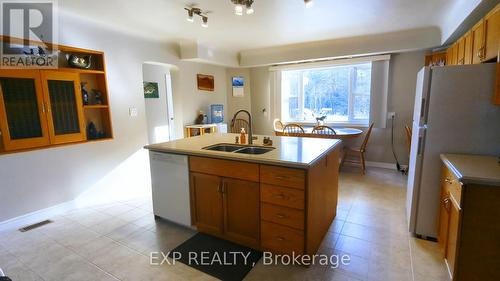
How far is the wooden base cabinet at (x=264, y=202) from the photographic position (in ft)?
5.99

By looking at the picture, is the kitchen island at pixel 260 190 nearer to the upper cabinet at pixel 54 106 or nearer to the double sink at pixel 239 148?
the double sink at pixel 239 148

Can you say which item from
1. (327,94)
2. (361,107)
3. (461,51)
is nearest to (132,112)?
(327,94)

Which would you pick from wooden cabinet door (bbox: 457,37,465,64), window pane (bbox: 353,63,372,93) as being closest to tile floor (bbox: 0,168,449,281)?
wooden cabinet door (bbox: 457,37,465,64)

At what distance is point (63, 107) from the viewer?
9.54ft

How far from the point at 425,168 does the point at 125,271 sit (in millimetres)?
2664

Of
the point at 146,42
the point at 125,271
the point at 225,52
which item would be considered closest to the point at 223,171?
the point at 125,271

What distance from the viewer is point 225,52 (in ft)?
16.6

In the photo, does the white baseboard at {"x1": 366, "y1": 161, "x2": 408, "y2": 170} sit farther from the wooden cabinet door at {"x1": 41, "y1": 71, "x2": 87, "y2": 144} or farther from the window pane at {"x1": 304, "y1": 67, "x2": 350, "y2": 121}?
the wooden cabinet door at {"x1": 41, "y1": 71, "x2": 87, "y2": 144}

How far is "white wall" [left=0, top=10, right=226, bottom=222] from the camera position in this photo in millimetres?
2660

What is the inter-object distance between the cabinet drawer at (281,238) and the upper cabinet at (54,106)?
104 inches

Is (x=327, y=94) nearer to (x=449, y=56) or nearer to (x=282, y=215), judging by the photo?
(x=449, y=56)

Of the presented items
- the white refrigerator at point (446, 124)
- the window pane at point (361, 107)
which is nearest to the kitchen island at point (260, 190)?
the white refrigerator at point (446, 124)

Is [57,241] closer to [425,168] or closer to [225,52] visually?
[425,168]

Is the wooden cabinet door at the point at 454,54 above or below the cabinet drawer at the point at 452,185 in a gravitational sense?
above
